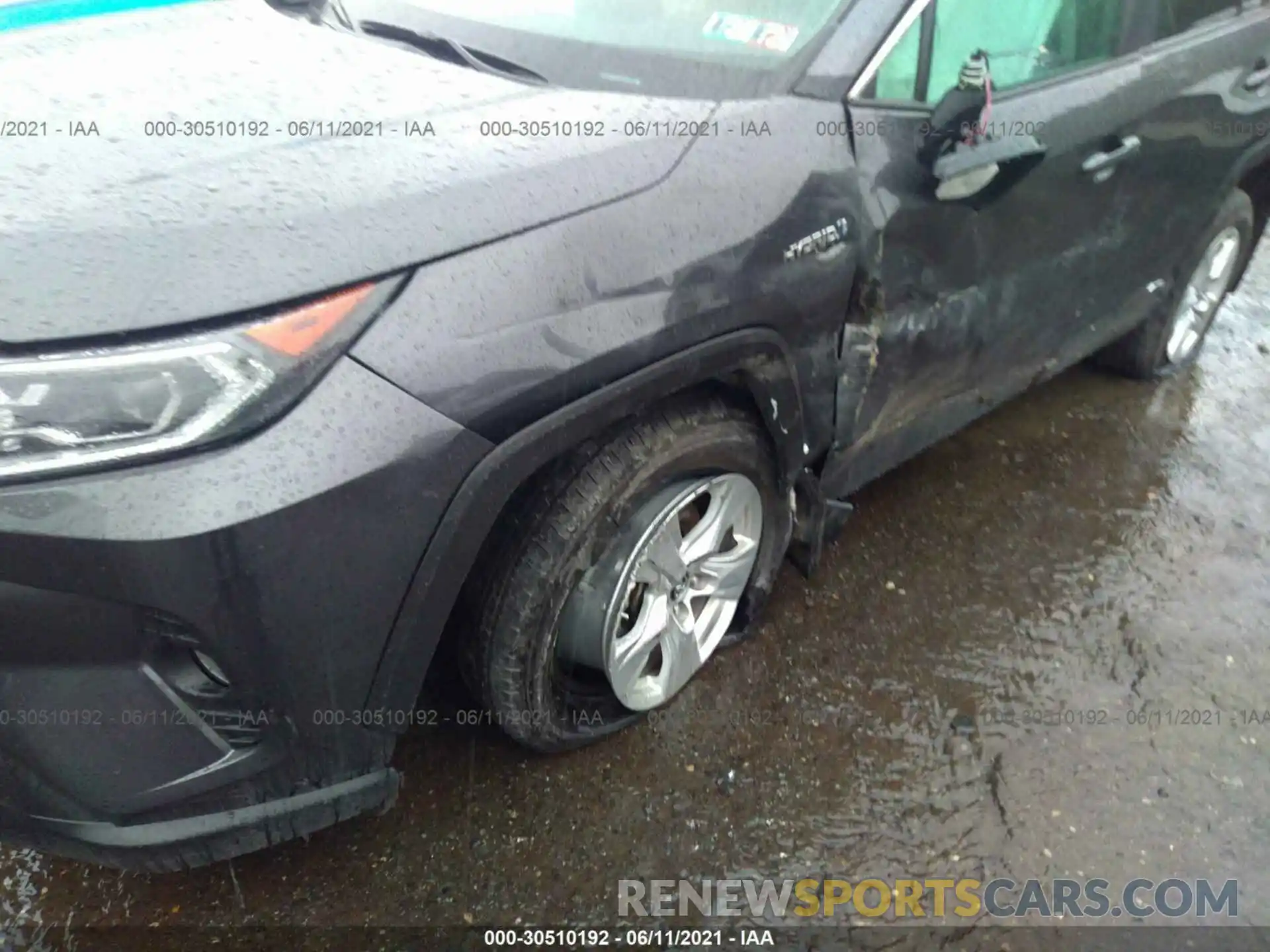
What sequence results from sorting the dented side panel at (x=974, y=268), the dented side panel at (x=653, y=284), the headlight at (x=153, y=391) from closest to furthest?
the headlight at (x=153, y=391) < the dented side panel at (x=653, y=284) < the dented side panel at (x=974, y=268)

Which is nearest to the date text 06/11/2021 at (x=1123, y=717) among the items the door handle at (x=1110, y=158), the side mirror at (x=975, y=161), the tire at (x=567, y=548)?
the tire at (x=567, y=548)

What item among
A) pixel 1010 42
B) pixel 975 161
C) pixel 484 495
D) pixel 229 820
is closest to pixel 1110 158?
pixel 1010 42

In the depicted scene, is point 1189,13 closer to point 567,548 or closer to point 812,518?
point 812,518

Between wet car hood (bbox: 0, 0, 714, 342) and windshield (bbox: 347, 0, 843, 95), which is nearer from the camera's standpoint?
wet car hood (bbox: 0, 0, 714, 342)

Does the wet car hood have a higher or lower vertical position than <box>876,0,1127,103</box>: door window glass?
lower

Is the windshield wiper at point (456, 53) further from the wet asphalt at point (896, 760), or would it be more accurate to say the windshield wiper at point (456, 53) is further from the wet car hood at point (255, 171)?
the wet asphalt at point (896, 760)

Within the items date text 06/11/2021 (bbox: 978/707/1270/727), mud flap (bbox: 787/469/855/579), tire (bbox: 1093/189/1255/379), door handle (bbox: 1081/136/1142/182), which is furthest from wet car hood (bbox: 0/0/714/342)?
tire (bbox: 1093/189/1255/379)

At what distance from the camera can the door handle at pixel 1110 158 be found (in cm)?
246

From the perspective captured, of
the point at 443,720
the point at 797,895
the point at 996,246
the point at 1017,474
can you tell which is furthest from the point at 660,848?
the point at 1017,474

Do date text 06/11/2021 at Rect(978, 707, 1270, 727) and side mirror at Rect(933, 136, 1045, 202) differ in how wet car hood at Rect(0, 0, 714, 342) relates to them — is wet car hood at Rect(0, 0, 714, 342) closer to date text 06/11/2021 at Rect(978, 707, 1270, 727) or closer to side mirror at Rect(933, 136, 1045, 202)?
side mirror at Rect(933, 136, 1045, 202)

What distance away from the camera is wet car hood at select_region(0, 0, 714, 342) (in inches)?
50.6

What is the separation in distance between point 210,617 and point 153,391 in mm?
316

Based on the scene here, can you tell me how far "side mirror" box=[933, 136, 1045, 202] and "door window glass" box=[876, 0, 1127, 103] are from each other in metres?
0.15

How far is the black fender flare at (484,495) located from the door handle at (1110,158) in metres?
1.29
